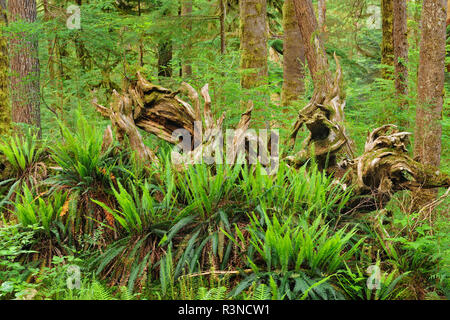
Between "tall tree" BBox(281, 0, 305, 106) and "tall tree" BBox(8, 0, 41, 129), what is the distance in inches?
240

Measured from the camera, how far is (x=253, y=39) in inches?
303

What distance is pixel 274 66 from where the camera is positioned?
15.3 m

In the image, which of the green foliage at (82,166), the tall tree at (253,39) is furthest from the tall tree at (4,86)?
the tall tree at (253,39)

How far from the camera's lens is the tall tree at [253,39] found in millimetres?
7645

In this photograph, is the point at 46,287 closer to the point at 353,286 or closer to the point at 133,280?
the point at 133,280

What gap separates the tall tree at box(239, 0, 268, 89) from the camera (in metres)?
7.64

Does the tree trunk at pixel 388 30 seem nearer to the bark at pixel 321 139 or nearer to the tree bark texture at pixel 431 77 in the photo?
the tree bark texture at pixel 431 77

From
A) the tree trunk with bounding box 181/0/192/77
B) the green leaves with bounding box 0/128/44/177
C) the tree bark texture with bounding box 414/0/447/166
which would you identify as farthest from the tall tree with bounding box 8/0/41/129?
the tree bark texture with bounding box 414/0/447/166

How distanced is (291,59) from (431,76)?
16.4 ft

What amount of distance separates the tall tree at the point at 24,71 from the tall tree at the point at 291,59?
20.0 ft

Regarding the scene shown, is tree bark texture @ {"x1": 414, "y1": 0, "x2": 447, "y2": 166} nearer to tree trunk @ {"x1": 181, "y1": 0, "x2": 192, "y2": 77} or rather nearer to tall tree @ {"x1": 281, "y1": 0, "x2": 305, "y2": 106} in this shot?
tall tree @ {"x1": 281, "y1": 0, "x2": 305, "y2": 106}

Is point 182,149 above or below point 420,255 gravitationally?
above
